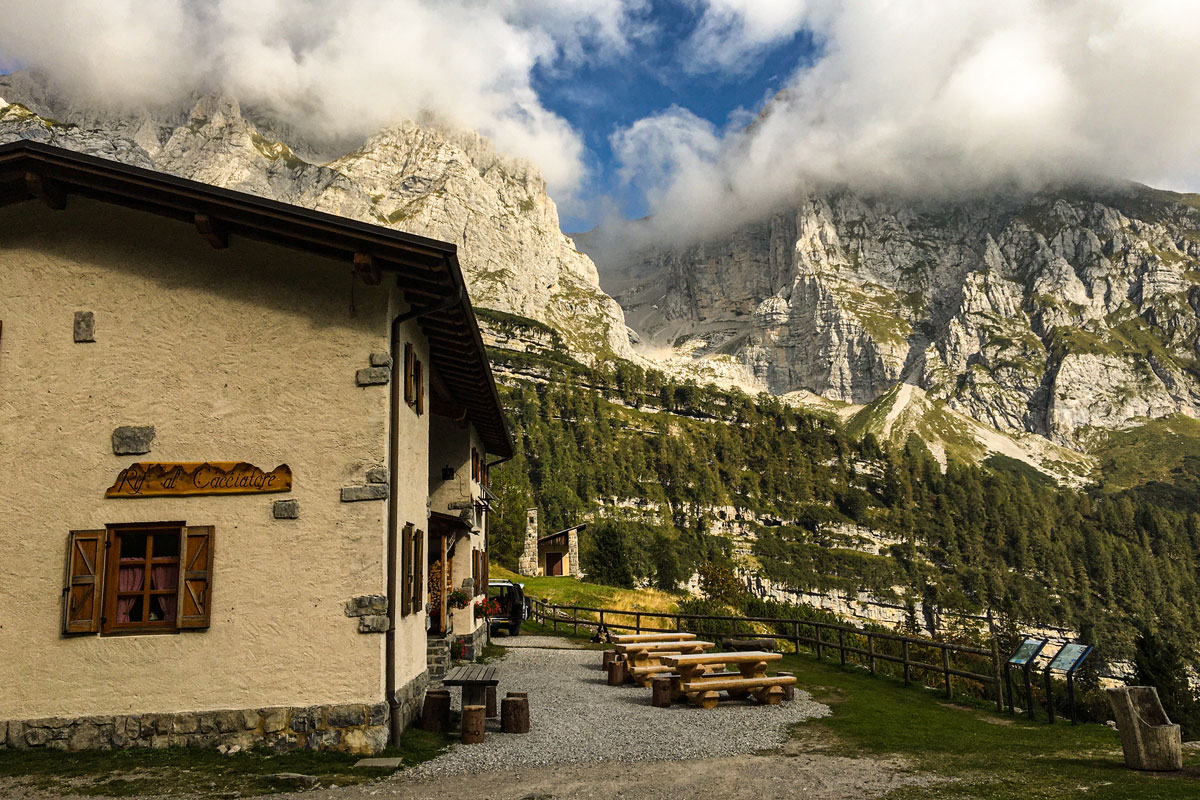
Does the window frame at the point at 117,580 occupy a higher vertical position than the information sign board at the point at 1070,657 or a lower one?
higher

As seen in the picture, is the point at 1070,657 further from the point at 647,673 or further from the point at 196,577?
the point at 196,577

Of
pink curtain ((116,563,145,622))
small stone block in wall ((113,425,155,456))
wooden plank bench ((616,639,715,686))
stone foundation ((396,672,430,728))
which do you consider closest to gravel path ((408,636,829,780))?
wooden plank bench ((616,639,715,686))

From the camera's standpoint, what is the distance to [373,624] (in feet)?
34.2

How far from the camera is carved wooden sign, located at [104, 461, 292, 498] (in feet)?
34.6

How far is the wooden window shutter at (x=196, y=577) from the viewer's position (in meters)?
10.2

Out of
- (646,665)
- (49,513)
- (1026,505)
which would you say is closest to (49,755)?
(49,513)

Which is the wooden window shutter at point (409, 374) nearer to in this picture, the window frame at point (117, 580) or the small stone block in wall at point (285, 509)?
the small stone block in wall at point (285, 509)

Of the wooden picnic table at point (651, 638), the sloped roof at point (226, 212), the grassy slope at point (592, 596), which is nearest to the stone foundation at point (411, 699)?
the sloped roof at point (226, 212)

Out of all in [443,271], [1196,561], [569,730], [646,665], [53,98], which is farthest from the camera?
[53,98]

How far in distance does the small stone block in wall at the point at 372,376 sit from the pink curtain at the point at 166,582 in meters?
3.37

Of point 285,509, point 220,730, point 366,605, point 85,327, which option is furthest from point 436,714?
point 85,327

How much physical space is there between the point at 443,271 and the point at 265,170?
210783mm

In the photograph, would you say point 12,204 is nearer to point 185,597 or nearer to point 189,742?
point 185,597

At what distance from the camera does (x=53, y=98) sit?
197000 millimetres
